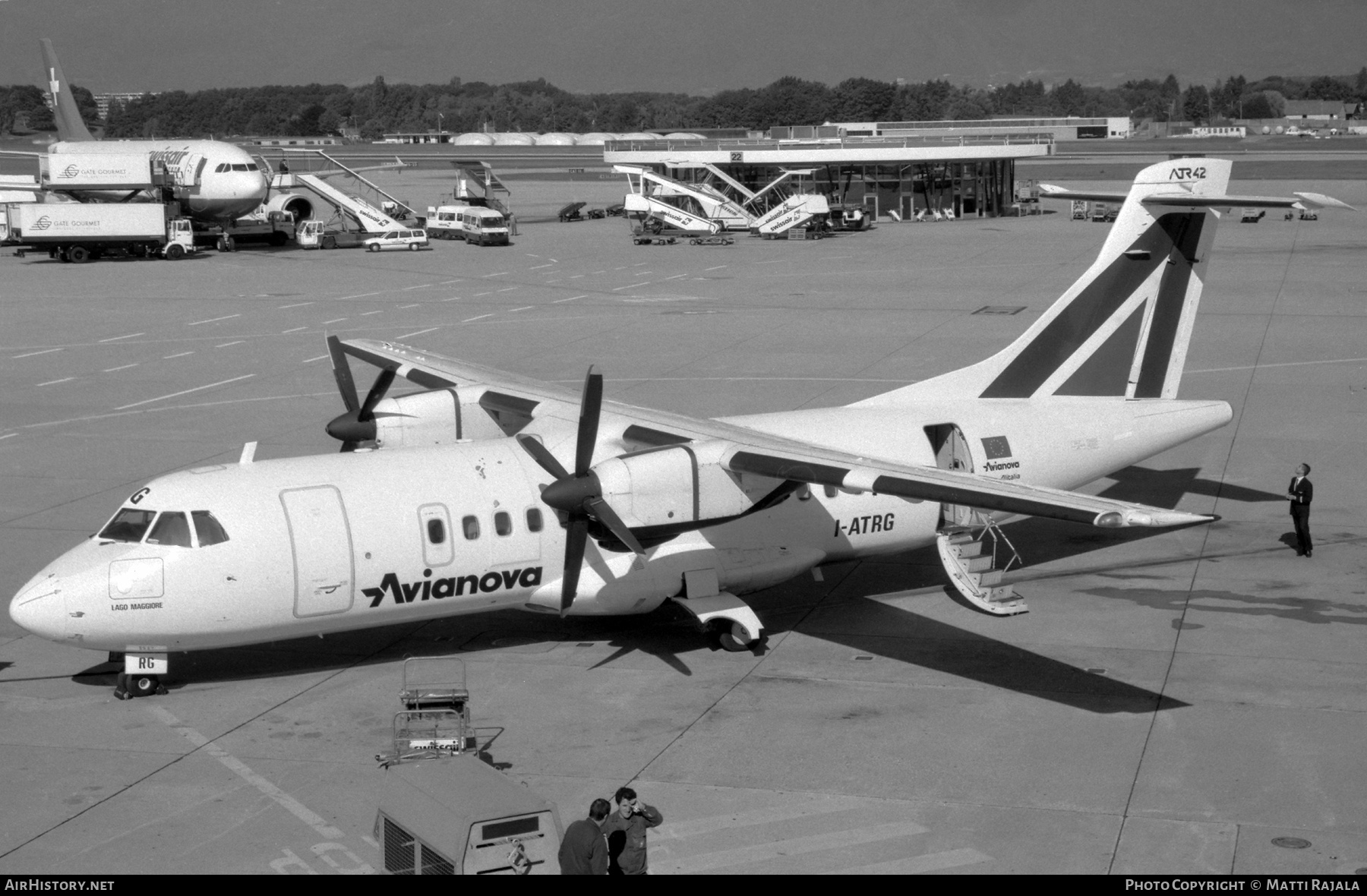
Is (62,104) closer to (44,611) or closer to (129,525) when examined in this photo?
(129,525)

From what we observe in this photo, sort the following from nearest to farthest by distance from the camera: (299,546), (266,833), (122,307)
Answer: (266,833), (299,546), (122,307)

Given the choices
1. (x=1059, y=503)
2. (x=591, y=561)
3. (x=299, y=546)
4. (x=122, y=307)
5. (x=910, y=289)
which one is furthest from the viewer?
(x=910, y=289)

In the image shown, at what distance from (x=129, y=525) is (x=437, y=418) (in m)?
5.66

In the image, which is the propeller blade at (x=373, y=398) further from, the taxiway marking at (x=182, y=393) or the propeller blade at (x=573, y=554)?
the taxiway marking at (x=182, y=393)

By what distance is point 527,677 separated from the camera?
19.5m

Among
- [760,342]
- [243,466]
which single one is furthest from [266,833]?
[760,342]

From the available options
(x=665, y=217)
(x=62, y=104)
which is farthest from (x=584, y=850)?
(x=62, y=104)

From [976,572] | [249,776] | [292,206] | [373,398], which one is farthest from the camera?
[292,206]

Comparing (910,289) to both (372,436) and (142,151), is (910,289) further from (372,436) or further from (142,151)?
(142,151)

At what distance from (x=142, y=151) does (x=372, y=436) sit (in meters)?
65.5

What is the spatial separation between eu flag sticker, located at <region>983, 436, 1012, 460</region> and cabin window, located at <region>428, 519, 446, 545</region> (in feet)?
28.4

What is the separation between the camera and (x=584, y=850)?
1212cm

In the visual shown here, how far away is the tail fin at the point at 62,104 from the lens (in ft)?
318

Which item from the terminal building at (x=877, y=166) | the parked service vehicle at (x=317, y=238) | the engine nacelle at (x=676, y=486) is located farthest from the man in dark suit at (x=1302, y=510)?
the terminal building at (x=877, y=166)
